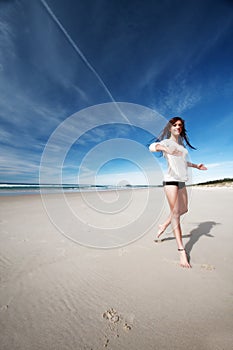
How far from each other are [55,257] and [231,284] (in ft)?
8.05

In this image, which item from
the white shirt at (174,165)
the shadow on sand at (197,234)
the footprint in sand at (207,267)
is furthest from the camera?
the shadow on sand at (197,234)

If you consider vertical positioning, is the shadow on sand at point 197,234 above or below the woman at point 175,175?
below

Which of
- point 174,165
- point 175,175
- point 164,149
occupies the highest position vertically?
point 164,149

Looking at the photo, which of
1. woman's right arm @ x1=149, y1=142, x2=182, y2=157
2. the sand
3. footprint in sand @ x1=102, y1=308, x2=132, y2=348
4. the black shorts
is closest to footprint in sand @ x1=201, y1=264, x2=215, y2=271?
the sand

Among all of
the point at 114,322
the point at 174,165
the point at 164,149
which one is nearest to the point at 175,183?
the point at 174,165

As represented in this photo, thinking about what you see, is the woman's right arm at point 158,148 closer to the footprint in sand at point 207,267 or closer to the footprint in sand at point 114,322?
the footprint in sand at point 207,267

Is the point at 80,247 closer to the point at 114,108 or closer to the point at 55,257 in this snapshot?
the point at 55,257

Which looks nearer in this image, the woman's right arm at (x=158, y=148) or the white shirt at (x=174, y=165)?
the woman's right arm at (x=158, y=148)

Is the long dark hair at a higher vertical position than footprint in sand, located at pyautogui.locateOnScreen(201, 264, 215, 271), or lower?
higher

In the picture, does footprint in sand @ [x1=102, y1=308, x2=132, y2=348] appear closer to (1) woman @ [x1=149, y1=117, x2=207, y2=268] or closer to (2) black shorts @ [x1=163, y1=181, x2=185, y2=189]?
(1) woman @ [x1=149, y1=117, x2=207, y2=268]

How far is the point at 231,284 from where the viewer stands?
1772 millimetres

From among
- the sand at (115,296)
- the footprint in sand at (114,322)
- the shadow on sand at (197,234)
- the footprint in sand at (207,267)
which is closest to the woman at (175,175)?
the footprint in sand at (207,267)

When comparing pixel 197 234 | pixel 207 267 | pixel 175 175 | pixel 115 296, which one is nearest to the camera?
pixel 115 296

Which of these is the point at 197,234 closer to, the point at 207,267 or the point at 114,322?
the point at 207,267
